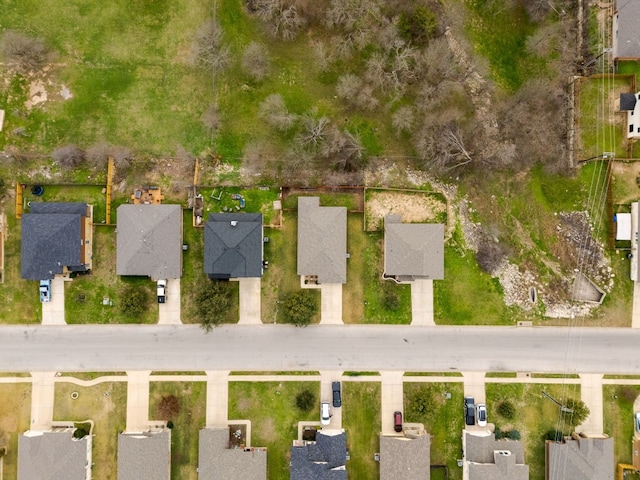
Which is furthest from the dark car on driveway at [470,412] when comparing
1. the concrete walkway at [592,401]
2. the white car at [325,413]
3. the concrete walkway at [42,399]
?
the concrete walkway at [42,399]

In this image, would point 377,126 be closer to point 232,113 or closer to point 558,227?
point 232,113

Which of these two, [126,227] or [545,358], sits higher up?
[126,227]

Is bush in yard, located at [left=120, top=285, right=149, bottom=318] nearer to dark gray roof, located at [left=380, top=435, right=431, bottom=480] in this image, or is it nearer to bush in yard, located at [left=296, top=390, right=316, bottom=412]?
bush in yard, located at [left=296, top=390, right=316, bottom=412]

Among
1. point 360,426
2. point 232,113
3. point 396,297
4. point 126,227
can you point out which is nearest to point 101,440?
point 126,227

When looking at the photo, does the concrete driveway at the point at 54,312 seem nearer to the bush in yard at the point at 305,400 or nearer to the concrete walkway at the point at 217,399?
the concrete walkway at the point at 217,399

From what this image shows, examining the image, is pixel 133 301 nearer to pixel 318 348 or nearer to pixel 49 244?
pixel 49 244
